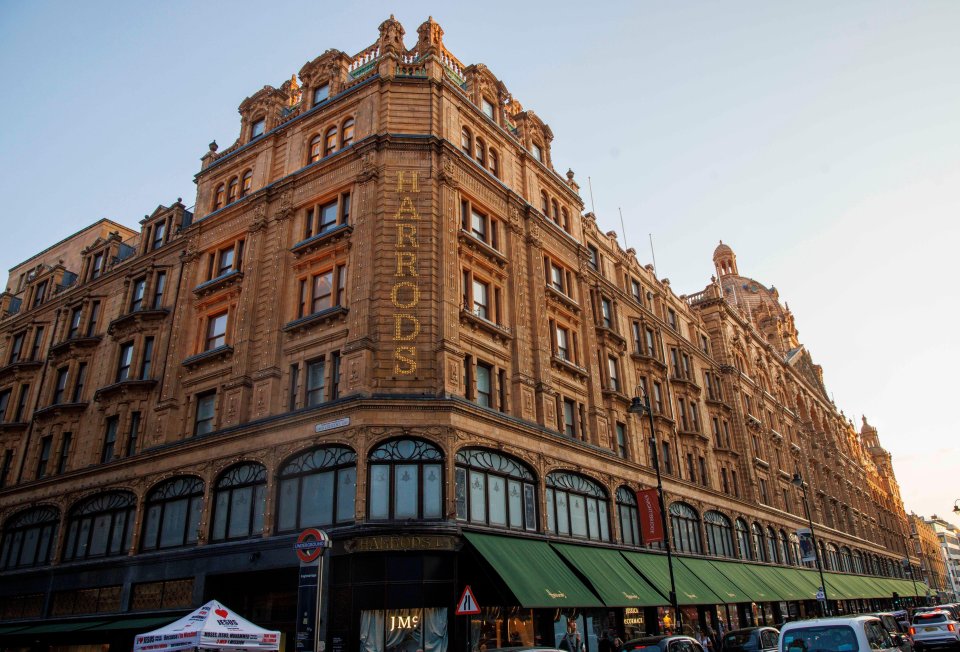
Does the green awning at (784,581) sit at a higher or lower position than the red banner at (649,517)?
lower

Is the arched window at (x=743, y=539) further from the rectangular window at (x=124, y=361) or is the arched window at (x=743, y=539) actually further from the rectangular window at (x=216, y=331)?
the rectangular window at (x=124, y=361)

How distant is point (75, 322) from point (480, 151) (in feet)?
85.2

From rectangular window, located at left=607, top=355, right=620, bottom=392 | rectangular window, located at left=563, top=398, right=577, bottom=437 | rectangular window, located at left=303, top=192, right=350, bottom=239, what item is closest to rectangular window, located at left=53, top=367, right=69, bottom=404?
rectangular window, located at left=303, top=192, right=350, bottom=239

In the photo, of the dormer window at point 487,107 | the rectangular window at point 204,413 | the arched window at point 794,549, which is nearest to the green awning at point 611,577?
the rectangular window at point 204,413

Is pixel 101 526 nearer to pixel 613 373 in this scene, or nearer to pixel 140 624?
pixel 140 624

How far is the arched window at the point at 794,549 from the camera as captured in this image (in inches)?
2088

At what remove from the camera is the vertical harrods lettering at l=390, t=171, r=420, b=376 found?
81.8ft

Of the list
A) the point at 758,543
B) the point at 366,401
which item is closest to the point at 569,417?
the point at 366,401

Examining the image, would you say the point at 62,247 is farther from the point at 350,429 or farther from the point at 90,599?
the point at 350,429

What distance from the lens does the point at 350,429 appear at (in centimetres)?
2364

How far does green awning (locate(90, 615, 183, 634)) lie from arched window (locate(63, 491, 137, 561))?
3481 millimetres

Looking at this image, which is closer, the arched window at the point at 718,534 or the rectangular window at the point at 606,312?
the rectangular window at the point at 606,312

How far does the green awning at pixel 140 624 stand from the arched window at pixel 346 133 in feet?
68.2

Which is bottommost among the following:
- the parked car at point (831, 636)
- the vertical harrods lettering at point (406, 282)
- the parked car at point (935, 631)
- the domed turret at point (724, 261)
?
the parked car at point (935, 631)
